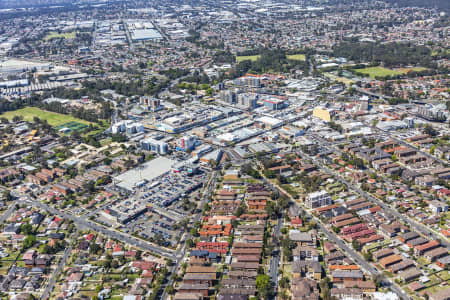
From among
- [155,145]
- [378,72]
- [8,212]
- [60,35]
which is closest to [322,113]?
[155,145]

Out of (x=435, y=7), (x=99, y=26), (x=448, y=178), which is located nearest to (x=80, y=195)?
(x=448, y=178)

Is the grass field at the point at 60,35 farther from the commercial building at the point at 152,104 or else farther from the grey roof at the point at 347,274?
the grey roof at the point at 347,274

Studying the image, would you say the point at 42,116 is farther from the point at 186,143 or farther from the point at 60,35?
the point at 60,35

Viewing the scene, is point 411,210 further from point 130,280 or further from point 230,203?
point 130,280

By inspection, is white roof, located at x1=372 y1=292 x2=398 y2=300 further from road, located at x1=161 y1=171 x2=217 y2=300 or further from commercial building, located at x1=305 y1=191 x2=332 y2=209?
road, located at x1=161 y1=171 x2=217 y2=300

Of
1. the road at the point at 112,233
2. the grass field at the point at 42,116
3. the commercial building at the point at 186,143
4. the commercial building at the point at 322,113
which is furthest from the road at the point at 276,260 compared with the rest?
the grass field at the point at 42,116

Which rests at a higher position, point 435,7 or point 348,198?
point 435,7
